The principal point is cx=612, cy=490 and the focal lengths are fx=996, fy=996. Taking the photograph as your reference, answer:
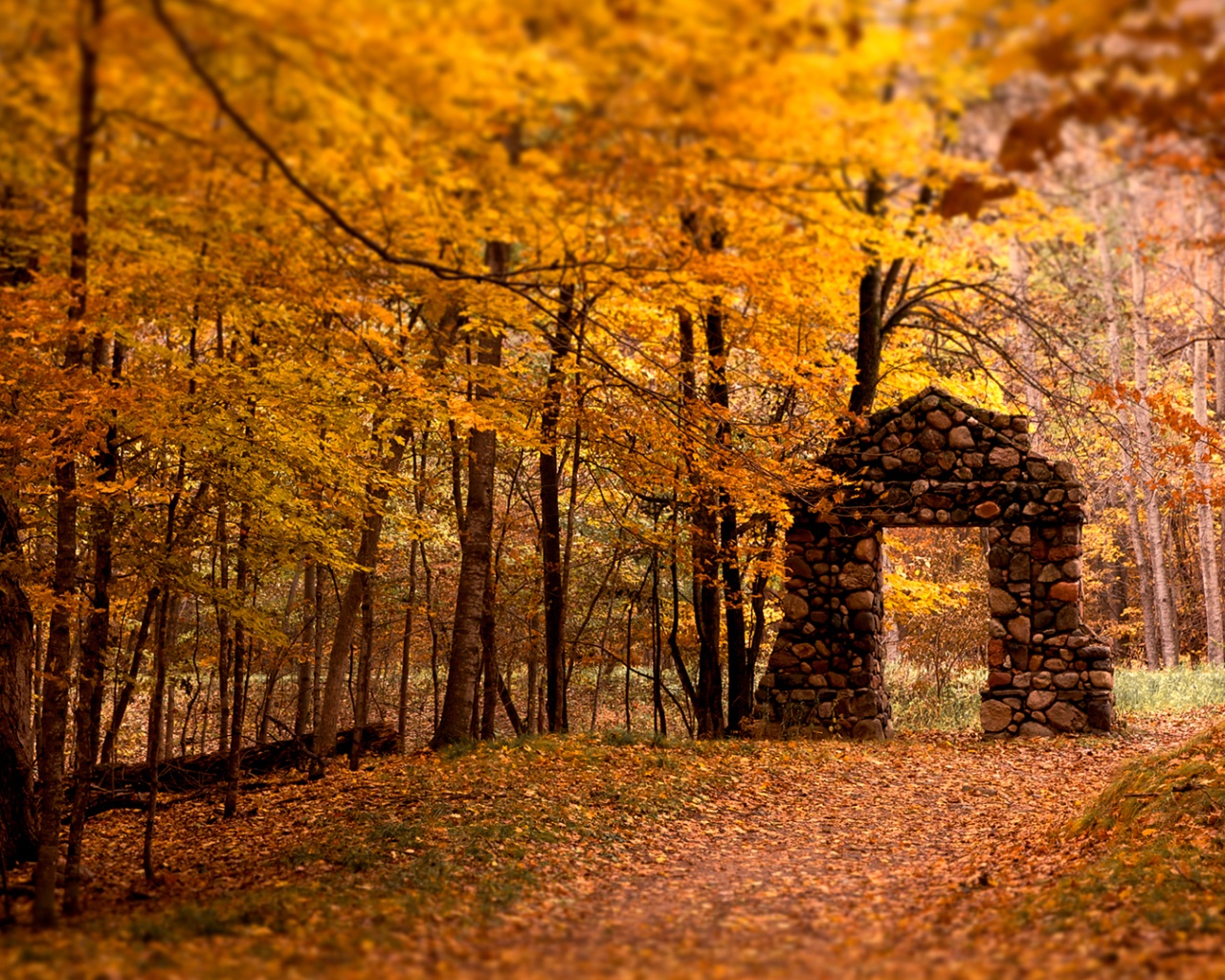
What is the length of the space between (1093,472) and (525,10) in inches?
828

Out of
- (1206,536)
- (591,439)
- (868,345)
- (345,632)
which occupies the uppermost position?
(868,345)

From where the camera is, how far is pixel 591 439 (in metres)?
9.92

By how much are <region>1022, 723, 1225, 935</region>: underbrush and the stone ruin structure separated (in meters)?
3.82

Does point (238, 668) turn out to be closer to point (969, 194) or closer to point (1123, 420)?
point (969, 194)

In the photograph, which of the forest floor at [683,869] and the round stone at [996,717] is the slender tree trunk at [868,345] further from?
the forest floor at [683,869]

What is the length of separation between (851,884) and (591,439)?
5.02m

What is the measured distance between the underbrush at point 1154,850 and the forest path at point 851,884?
10.4 inches

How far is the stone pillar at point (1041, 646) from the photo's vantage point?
11477mm

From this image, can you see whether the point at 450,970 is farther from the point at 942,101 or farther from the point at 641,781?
the point at 641,781

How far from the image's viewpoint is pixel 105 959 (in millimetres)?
3922

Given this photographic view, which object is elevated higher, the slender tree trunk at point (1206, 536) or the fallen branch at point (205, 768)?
the slender tree trunk at point (1206, 536)

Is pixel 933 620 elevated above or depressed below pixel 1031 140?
below

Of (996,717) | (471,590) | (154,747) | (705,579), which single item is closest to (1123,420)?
(996,717)

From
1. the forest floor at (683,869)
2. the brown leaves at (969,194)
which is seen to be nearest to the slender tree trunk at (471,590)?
the forest floor at (683,869)
